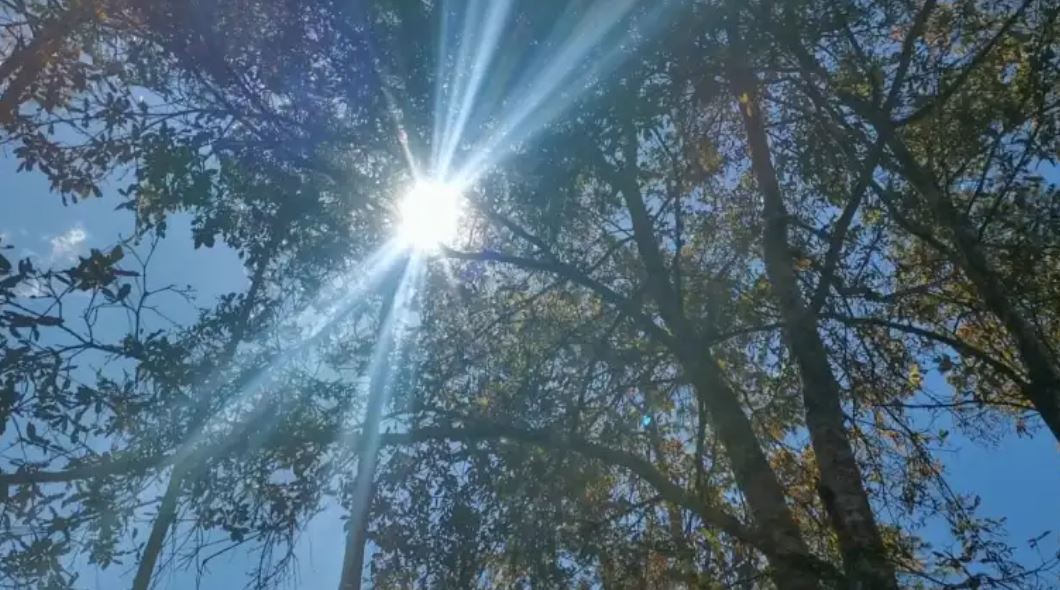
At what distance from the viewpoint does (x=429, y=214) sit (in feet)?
24.5

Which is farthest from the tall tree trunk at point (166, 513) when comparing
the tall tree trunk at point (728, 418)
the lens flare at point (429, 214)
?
the tall tree trunk at point (728, 418)

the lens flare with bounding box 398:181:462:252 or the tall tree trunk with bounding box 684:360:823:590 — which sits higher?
the lens flare with bounding box 398:181:462:252

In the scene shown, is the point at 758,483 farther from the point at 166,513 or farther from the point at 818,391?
the point at 166,513

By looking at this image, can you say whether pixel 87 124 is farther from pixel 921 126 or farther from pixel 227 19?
pixel 921 126

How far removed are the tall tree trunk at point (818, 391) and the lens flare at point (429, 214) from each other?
2.60 metres

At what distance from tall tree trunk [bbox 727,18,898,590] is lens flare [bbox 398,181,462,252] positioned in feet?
8.53

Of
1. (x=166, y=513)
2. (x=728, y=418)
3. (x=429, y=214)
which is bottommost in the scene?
(x=166, y=513)

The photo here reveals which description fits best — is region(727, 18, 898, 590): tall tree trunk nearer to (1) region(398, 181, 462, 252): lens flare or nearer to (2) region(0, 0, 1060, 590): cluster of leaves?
(2) region(0, 0, 1060, 590): cluster of leaves

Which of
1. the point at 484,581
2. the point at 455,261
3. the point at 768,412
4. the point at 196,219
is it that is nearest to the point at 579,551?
the point at 484,581

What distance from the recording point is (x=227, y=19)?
6.54 metres

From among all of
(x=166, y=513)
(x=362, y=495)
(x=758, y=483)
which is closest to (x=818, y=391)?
(x=758, y=483)

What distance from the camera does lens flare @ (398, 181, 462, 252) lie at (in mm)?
7113

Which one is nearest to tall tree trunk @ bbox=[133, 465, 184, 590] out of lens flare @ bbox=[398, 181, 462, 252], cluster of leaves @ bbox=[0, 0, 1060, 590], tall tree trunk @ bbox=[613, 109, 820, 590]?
cluster of leaves @ bbox=[0, 0, 1060, 590]

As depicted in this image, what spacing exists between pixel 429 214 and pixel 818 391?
142 inches
